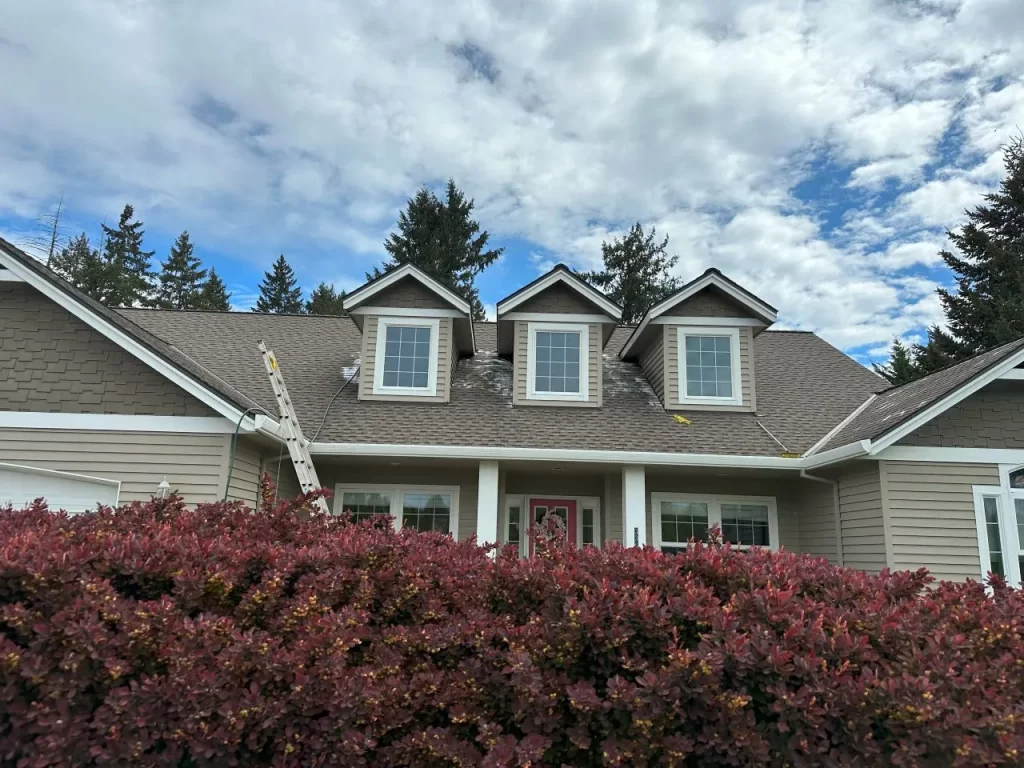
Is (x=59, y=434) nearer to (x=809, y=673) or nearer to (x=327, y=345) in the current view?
(x=327, y=345)

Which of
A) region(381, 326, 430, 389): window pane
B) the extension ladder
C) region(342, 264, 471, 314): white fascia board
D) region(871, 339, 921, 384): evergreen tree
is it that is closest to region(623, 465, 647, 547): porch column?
region(381, 326, 430, 389): window pane

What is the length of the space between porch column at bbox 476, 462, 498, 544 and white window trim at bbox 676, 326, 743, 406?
3521mm

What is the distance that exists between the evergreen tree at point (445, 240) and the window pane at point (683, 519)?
2199 centimetres

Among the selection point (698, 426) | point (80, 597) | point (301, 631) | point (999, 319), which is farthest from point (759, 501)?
point (999, 319)

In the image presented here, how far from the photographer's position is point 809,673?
98.3 inches

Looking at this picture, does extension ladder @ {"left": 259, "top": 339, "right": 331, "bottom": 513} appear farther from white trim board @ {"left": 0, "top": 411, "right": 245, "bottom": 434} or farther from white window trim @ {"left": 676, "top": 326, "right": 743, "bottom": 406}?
white window trim @ {"left": 676, "top": 326, "right": 743, "bottom": 406}

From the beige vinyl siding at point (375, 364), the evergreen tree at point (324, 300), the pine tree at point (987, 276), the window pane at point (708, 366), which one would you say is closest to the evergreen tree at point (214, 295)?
the evergreen tree at point (324, 300)

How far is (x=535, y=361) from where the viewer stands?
35.4ft

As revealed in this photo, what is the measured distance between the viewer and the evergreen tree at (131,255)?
4181 centimetres

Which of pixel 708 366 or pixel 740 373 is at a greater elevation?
pixel 708 366

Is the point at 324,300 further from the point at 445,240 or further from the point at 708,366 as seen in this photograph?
the point at 708,366

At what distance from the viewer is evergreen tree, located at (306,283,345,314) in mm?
38125

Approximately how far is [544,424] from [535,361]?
1.35 meters

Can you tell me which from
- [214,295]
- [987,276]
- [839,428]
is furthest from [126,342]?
[214,295]
